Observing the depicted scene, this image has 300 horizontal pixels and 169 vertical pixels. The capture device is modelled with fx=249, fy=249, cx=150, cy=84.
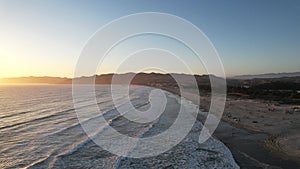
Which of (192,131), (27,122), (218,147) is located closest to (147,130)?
(192,131)

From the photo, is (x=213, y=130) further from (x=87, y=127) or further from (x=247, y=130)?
(x=87, y=127)

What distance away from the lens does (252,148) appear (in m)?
11.3

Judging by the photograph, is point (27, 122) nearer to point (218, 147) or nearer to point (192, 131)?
point (192, 131)

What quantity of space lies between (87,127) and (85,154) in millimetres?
7244

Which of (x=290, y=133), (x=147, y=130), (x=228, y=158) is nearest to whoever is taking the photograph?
(x=228, y=158)

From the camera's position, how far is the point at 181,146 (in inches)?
502

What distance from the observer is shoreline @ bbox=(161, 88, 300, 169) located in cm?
921

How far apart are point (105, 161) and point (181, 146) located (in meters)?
4.16

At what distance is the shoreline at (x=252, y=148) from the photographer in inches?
363

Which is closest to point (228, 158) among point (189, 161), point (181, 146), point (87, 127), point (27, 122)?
point (189, 161)

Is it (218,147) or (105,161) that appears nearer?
(105,161)

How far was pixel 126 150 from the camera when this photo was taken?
12.2 meters

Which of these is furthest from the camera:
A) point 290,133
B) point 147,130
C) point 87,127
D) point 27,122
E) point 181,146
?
point 27,122

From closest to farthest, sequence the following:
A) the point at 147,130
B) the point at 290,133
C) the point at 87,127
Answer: the point at 290,133
the point at 147,130
the point at 87,127
